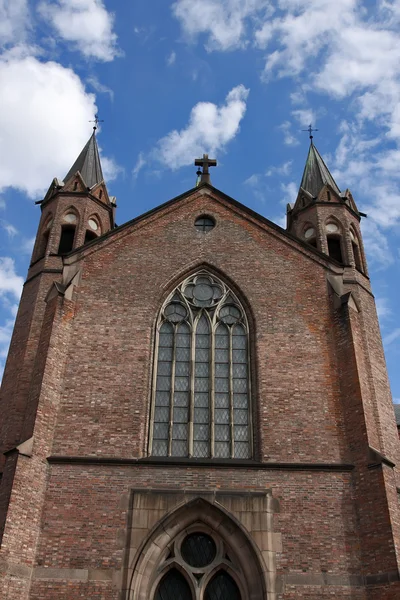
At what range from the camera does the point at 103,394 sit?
1474 cm

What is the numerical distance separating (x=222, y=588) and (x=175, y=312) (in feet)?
22.5

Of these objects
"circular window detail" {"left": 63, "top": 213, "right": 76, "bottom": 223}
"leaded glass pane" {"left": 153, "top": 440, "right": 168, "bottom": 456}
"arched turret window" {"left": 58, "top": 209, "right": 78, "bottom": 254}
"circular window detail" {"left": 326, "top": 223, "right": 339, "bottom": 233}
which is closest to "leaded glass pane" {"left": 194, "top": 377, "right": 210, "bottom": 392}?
"leaded glass pane" {"left": 153, "top": 440, "right": 168, "bottom": 456}

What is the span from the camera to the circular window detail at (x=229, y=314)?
16508 millimetres

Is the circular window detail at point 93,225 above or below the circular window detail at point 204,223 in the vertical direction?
above

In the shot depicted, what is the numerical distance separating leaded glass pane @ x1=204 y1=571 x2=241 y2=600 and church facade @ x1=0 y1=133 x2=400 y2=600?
0.03 meters

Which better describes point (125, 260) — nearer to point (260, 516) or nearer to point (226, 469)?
point (226, 469)

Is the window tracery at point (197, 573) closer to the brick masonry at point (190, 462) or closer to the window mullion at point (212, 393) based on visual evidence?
the brick masonry at point (190, 462)

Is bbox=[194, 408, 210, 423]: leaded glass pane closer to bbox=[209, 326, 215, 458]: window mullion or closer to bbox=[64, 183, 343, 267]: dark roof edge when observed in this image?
bbox=[209, 326, 215, 458]: window mullion

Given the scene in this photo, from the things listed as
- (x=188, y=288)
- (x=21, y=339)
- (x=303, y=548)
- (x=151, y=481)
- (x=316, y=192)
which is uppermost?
(x=316, y=192)

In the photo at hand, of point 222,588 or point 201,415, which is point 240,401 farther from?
point 222,588

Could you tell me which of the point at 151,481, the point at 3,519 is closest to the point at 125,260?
the point at 151,481

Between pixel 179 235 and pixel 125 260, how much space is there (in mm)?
1824

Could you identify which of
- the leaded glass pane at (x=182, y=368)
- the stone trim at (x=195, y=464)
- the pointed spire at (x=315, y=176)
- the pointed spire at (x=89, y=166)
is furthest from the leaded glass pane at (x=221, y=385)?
the pointed spire at (x=89, y=166)

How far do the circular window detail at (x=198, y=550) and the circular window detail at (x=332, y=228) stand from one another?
11035 millimetres
